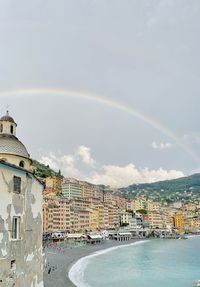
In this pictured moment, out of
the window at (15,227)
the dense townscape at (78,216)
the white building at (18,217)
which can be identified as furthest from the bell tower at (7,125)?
the dense townscape at (78,216)

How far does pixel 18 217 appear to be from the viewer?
56.0 ft

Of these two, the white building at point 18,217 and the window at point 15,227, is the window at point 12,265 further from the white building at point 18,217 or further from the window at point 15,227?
the window at point 15,227

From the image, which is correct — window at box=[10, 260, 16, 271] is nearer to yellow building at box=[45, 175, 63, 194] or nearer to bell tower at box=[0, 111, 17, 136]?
bell tower at box=[0, 111, 17, 136]

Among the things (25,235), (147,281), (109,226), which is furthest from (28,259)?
(109,226)

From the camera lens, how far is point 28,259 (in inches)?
715

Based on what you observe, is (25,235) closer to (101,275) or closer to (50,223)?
(101,275)

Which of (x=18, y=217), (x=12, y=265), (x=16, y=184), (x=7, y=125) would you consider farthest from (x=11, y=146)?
(x=12, y=265)

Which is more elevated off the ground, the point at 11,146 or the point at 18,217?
the point at 11,146

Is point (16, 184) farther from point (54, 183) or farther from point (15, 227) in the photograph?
point (54, 183)

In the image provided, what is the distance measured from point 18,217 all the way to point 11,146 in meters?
4.85

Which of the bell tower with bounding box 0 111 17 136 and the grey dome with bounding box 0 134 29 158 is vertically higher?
the bell tower with bounding box 0 111 17 136

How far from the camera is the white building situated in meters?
15.8

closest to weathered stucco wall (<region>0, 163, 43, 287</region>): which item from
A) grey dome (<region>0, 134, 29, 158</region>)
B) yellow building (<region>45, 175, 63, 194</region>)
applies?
grey dome (<region>0, 134, 29, 158</region>)

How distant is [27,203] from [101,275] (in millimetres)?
39183
